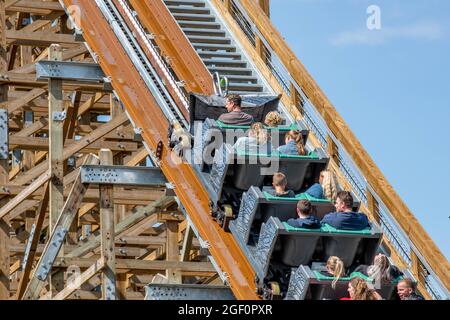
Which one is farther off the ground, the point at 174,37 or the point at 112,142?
the point at 174,37

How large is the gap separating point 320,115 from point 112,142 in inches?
169

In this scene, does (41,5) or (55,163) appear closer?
(55,163)

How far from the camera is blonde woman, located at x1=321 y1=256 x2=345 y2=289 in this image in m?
11.9

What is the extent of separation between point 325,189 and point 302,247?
0.76 metres

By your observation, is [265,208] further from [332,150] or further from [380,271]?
[332,150]

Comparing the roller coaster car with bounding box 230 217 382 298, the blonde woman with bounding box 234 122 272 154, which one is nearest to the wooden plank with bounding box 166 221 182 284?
the blonde woman with bounding box 234 122 272 154

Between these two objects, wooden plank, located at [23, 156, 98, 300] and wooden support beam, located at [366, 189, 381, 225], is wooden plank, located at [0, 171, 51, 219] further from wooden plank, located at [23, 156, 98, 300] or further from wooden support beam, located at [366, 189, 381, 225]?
wooden support beam, located at [366, 189, 381, 225]

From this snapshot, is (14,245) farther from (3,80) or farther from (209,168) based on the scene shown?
(209,168)

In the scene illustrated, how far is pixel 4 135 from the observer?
16.0m

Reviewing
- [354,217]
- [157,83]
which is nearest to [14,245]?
[157,83]

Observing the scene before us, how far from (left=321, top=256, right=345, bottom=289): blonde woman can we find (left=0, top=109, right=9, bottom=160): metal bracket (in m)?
5.05

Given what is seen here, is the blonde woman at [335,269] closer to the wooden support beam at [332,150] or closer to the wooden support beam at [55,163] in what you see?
the wooden support beam at [332,150]

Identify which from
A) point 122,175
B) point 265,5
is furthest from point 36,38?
point 122,175
